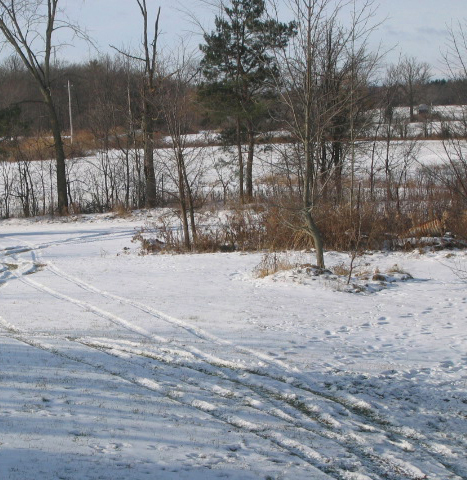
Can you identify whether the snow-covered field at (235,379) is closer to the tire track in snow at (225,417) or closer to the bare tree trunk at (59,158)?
the tire track in snow at (225,417)

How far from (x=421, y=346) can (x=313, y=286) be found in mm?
3201

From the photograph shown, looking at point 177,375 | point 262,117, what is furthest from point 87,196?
point 177,375

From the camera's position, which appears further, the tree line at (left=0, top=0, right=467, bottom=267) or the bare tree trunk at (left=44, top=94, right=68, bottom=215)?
the bare tree trunk at (left=44, top=94, right=68, bottom=215)

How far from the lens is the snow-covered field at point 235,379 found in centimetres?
410

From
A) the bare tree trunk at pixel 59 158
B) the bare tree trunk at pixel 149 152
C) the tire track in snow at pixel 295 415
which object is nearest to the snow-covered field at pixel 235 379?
the tire track in snow at pixel 295 415

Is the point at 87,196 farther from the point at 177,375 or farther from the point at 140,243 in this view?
the point at 177,375

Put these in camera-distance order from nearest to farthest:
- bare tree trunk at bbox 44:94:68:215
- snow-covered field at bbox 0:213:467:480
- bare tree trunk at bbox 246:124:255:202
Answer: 1. snow-covered field at bbox 0:213:467:480
2. bare tree trunk at bbox 246:124:255:202
3. bare tree trunk at bbox 44:94:68:215

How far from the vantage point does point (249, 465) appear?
401 cm

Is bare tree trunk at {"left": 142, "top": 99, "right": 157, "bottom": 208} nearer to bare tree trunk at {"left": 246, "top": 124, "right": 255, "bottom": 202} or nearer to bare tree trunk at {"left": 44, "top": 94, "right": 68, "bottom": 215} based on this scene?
bare tree trunk at {"left": 44, "top": 94, "right": 68, "bottom": 215}

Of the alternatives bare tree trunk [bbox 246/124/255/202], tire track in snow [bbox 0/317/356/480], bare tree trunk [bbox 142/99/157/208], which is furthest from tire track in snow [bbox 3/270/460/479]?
bare tree trunk [bbox 246/124/255/202]

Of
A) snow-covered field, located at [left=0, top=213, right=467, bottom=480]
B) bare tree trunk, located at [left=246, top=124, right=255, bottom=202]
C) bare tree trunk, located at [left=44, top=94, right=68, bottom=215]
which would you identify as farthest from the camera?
bare tree trunk, located at [left=44, top=94, right=68, bottom=215]

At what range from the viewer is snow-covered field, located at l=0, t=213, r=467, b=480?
4098 mm

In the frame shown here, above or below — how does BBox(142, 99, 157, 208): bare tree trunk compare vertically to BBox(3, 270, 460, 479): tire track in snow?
above

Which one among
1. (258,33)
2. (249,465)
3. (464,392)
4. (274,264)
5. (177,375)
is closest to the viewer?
(249,465)
